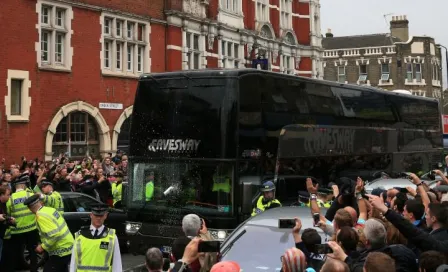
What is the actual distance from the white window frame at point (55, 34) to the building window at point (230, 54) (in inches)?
439

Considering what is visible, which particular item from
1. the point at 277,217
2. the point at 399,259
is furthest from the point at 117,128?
the point at 399,259

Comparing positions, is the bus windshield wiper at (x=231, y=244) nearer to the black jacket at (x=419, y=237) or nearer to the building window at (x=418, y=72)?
the black jacket at (x=419, y=237)

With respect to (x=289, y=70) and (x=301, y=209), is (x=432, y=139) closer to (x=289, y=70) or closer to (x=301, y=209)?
(x=301, y=209)

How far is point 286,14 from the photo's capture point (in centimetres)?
3950

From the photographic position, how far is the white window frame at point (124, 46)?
25.3 m

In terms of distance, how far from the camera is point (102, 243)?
6.30 meters

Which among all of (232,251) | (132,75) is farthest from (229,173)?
(132,75)

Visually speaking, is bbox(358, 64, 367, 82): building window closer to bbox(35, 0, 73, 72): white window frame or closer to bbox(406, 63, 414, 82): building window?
bbox(406, 63, 414, 82): building window

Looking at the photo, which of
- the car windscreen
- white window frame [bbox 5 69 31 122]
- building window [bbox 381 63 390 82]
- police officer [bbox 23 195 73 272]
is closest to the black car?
police officer [bbox 23 195 73 272]

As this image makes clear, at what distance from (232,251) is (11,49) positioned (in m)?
17.6

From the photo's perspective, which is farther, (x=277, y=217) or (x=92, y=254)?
(x=277, y=217)

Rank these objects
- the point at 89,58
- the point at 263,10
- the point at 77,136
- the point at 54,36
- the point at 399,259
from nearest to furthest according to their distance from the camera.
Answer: the point at 399,259 → the point at 54,36 → the point at 77,136 → the point at 89,58 → the point at 263,10

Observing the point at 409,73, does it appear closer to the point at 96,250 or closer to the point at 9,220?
the point at 9,220

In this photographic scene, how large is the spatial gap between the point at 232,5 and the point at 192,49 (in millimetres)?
5328
